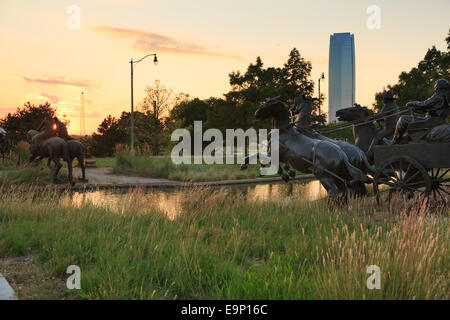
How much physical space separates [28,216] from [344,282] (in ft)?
22.7

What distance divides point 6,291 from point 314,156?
6.63m

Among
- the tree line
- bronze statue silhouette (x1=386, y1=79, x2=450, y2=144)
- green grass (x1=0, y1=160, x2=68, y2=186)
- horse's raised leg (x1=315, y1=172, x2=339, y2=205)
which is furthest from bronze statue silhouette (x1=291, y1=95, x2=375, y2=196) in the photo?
the tree line

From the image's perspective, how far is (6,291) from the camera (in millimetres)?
3945

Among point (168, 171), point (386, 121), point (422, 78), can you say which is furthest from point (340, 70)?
point (386, 121)

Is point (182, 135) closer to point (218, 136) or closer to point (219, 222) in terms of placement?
point (218, 136)

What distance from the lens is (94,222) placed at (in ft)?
22.6

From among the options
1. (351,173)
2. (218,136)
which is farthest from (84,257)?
(218,136)

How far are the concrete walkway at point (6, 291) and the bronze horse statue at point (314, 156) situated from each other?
20.6 ft

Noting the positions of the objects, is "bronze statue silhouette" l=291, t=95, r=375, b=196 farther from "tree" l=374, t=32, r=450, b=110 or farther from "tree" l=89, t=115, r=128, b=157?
"tree" l=89, t=115, r=128, b=157

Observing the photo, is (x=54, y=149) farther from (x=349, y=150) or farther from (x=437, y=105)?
(x=437, y=105)

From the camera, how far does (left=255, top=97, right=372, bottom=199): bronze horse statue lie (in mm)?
8336

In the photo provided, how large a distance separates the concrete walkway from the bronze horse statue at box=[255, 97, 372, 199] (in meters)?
6.27

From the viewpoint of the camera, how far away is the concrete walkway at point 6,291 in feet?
12.4

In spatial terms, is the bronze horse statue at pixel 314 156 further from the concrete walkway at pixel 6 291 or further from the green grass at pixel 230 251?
the concrete walkway at pixel 6 291
